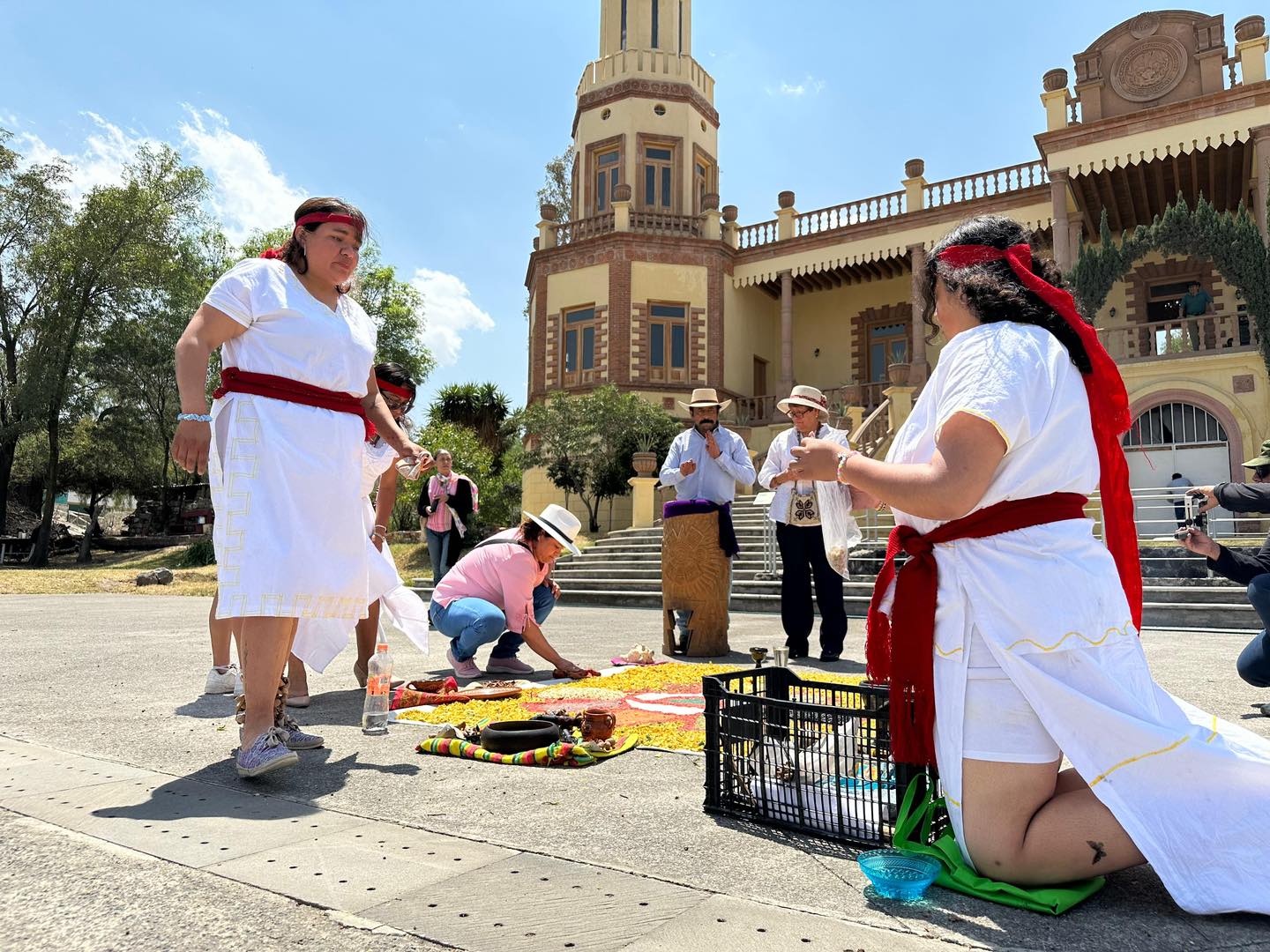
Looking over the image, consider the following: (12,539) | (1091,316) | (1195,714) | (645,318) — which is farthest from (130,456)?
(1195,714)

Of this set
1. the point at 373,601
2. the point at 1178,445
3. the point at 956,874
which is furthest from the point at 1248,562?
the point at 1178,445

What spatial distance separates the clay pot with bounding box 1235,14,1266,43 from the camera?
16641 millimetres

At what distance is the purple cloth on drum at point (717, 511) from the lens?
625cm

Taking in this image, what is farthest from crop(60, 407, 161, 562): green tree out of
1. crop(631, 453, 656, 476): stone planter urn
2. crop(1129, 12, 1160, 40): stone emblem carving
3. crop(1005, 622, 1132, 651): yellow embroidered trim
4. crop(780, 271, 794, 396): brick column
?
crop(1005, 622, 1132, 651): yellow embroidered trim

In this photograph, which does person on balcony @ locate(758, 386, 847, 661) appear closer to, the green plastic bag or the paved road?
the paved road

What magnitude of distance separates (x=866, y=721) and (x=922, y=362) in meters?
20.6

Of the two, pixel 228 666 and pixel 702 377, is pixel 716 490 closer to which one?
pixel 228 666

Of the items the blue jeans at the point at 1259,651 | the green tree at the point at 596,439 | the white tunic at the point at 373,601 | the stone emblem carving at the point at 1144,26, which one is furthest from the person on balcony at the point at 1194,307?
the white tunic at the point at 373,601

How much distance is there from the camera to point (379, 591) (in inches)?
167

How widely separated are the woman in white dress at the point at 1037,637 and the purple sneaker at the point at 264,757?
70.1 inches

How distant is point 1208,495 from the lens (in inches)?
147

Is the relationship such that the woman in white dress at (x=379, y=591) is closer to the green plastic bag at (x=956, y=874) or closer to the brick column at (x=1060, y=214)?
the green plastic bag at (x=956, y=874)

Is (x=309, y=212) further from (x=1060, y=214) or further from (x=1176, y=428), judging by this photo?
(x=1060, y=214)

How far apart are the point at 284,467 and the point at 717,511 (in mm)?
3978
